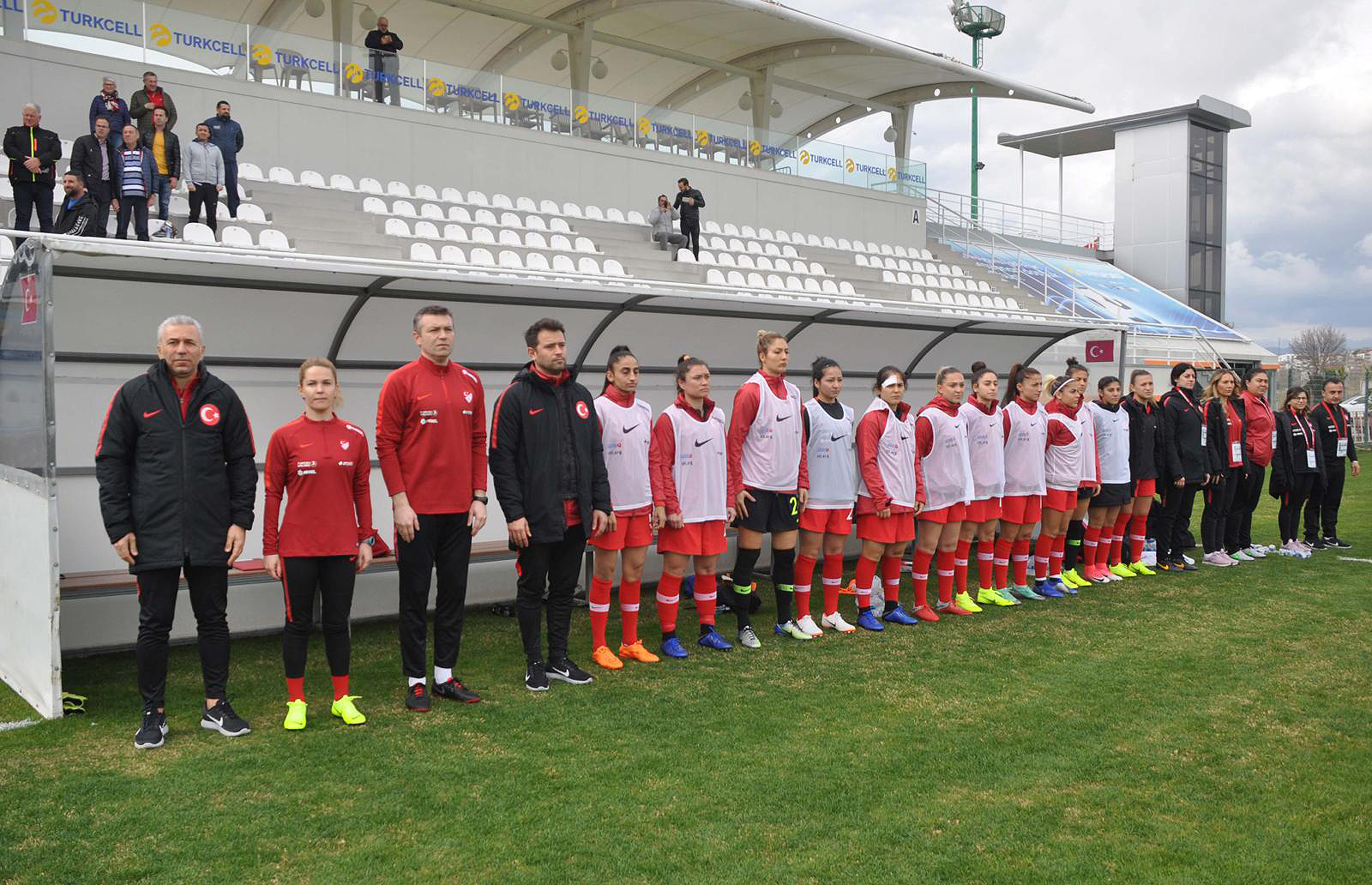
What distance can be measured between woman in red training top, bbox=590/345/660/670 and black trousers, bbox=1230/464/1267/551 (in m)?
6.87

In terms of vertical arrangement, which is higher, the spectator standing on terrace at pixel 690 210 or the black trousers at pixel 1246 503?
the spectator standing on terrace at pixel 690 210

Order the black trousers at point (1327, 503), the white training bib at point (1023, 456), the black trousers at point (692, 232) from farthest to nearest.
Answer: the black trousers at point (692, 232)
the black trousers at point (1327, 503)
the white training bib at point (1023, 456)

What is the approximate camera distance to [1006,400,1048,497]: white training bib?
25.4 ft

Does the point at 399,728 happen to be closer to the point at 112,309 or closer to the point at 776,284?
the point at 112,309

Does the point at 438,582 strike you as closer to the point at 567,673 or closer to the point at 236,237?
the point at 567,673

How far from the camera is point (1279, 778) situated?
4.00 m

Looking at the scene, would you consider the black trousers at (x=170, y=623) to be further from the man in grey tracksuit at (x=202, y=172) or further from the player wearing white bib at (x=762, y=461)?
the man in grey tracksuit at (x=202, y=172)

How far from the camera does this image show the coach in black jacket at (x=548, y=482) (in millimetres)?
5023

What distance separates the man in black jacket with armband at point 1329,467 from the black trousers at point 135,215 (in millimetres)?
11886

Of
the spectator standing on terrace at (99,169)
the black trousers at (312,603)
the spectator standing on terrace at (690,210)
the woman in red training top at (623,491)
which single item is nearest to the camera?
the black trousers at (312,603)

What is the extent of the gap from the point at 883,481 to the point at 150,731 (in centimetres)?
452

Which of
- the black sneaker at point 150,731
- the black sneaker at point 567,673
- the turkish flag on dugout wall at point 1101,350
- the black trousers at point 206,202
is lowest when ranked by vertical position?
the black sneaker at point 567,673

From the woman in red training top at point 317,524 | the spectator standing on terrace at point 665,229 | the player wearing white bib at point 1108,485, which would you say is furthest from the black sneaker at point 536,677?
the spectator standing on terrace at point 665,229

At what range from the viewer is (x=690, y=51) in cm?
2164
